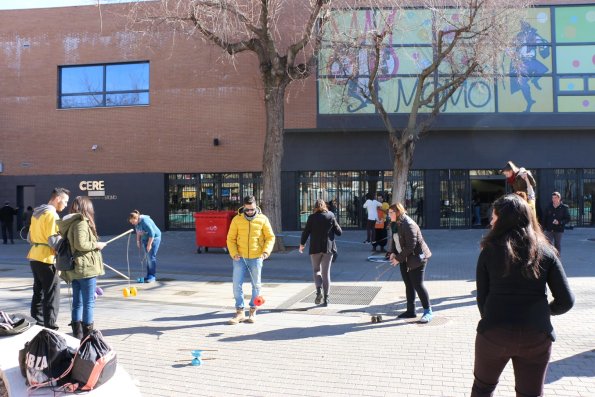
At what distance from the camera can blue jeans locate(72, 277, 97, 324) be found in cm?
605

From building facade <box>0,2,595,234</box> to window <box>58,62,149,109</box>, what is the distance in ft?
0.17

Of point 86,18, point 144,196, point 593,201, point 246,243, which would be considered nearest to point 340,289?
point 246,243

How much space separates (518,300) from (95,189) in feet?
74.2

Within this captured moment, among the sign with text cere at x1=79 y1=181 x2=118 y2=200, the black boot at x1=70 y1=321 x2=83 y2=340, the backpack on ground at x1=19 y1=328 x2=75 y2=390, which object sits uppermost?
the sign with text cere at x1=79 y1=181 x2=118 y2=200

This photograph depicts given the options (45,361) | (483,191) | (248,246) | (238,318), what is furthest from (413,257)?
(483,191)

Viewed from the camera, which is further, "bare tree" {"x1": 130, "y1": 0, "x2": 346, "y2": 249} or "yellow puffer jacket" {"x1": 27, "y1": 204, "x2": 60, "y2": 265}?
"bare tree" {"x1": 130, "y1": 0, "x2": 346, "y2": 249}

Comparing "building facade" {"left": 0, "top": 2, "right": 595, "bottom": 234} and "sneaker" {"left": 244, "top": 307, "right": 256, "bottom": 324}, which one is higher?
"building facade" {"left": 0, "top": 2, "right": 595, "bottom": 234}

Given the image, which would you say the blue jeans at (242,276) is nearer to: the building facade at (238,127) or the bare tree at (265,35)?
the bare tree at (265,35)

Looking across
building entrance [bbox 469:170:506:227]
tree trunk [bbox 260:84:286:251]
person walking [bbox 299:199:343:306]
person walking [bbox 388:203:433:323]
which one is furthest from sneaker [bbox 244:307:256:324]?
building entrance [bbox 469:170:506:227]

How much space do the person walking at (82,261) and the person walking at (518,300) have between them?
4460 millimetres

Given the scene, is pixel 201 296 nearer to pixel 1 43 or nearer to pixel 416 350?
pixel 416 350

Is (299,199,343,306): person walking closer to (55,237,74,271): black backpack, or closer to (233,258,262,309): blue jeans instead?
(233,258,262,309): blue jeans

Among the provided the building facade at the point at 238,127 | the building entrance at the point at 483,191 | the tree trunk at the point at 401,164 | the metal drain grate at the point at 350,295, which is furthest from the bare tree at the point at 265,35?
the building entrance at the point at 483,191

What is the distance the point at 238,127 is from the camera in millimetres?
22219
